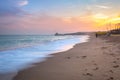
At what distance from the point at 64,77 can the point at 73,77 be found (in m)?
0.40

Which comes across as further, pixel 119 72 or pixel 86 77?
pixel 119 72

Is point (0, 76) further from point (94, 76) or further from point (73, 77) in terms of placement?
point (94, 76)

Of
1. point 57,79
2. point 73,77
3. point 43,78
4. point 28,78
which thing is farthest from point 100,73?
point 28,78

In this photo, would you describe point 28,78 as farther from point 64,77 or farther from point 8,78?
point 64,77

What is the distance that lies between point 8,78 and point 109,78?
173 inches

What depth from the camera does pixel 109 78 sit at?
770cm

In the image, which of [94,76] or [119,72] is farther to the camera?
[119,72]

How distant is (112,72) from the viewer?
28.7 ft

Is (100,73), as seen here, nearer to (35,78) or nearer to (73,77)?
(73,77)

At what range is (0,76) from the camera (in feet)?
28.1

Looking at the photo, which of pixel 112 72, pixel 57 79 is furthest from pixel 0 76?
pixel 112 72

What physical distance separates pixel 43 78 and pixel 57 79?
655 mm

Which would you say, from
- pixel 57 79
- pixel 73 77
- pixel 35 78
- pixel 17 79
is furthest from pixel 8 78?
pixel 73 77

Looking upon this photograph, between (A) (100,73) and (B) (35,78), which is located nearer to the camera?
(B) (35,78)
